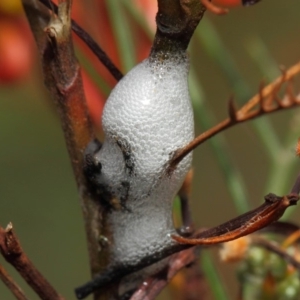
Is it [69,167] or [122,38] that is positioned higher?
[122,38]

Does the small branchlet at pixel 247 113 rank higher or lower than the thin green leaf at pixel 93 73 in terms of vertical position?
lower

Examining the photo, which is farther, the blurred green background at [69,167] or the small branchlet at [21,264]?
the blurred green background at [69,167]

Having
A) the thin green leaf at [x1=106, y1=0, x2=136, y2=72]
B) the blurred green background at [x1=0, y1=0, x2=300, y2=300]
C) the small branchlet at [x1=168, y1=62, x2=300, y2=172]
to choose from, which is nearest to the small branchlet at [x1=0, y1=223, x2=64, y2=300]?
the small branchlet at [x1=168, y1=62, x2=300, y2=172]

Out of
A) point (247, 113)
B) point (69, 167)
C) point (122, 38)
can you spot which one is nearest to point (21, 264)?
point (247, 113)

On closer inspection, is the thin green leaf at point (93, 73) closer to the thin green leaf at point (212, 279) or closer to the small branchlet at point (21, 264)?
the thin green leaf at point (212, 279)

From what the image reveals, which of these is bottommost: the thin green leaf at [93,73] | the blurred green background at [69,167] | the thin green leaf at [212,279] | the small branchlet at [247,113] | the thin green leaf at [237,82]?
the blurred green background at [69,167]

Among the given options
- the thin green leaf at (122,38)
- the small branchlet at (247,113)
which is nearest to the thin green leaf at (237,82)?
the thin green leaf at (122,38)

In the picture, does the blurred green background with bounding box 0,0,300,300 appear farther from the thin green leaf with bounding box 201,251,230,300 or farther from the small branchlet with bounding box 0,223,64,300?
the small branchlet with bounding box 0,223,64,300

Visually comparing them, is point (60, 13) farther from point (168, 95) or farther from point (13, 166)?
point (13, 166)

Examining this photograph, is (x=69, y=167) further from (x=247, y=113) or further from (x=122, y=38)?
(x=247, y=113)
